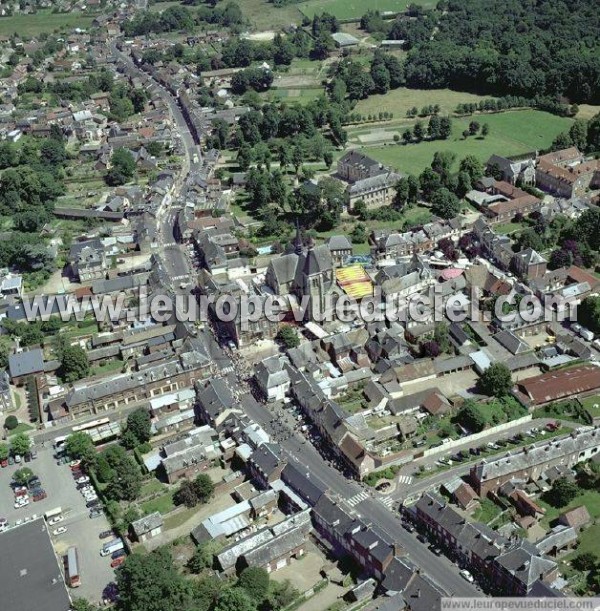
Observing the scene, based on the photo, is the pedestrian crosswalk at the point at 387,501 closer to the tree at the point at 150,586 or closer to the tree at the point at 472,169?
the tree at the point at 150,586

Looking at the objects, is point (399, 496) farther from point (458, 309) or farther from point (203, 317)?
point (203, 317)

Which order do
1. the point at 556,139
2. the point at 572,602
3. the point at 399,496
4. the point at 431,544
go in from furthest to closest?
the point at 556,139
the point at 399,496
the point at 431,544
the point at 572,602

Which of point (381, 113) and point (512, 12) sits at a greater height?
point (512, 12)

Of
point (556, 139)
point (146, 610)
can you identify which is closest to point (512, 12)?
point (556, 139)

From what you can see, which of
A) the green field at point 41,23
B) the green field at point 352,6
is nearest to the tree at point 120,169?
the green field at point 352,6

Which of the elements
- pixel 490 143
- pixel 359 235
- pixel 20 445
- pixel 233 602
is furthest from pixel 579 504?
pixel 490 143

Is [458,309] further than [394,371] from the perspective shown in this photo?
Yes
